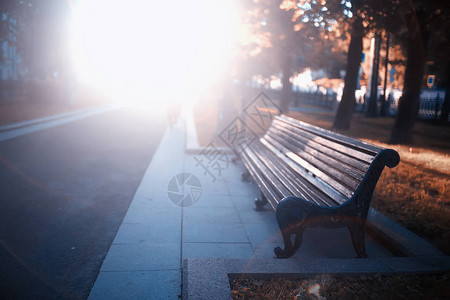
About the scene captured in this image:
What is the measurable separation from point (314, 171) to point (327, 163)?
0.27m

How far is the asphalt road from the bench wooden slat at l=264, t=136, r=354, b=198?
8.48 feet

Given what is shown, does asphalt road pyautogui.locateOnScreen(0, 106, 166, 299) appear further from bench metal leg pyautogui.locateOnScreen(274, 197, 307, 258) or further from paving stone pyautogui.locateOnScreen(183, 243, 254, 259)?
bench metal leg pyautogui.locateOnScreen(274, 197, 307, 258)

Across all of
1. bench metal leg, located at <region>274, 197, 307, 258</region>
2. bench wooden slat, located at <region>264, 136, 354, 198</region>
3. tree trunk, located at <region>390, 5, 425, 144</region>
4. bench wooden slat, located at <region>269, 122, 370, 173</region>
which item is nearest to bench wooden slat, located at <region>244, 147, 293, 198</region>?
bench wooden slat, located at <region>264, 136, 354, 198</region>

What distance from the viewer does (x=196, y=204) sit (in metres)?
5.86

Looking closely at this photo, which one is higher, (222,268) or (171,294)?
(222,268)

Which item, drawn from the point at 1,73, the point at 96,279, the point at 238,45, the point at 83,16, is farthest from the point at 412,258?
the point at 1,73

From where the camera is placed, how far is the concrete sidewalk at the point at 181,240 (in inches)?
137

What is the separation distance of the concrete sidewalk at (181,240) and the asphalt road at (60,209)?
8.4 inches

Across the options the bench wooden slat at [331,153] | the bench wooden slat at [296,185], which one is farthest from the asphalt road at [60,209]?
the bench wooden slat at [331,153]

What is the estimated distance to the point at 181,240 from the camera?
4.47 m

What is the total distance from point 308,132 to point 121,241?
3062mm

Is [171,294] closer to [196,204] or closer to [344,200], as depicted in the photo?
[344,200]

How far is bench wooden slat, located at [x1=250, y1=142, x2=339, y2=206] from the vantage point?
419 cm

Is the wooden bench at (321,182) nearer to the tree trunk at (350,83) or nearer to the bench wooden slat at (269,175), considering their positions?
the bench wooden slat at (269,175)
